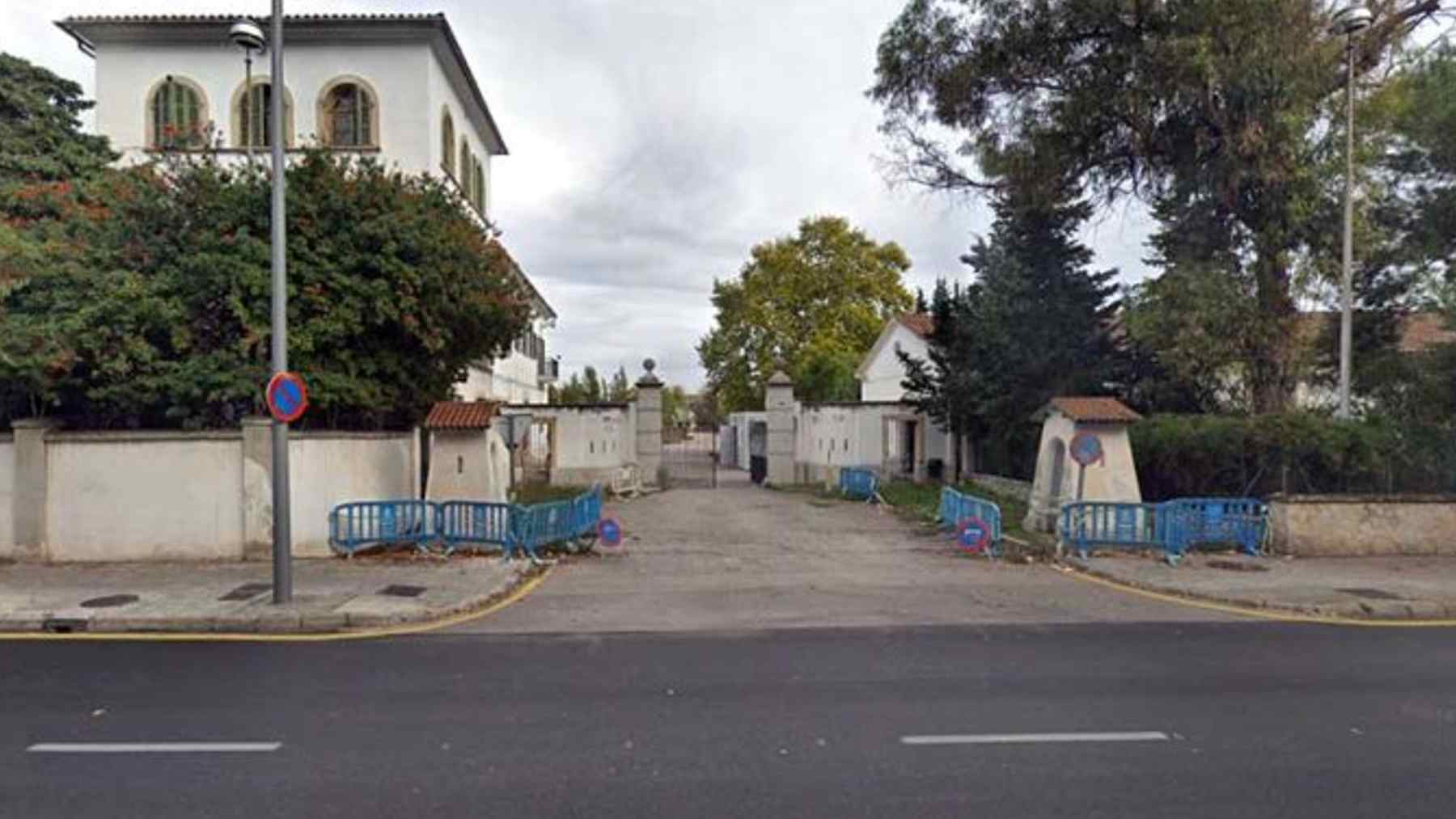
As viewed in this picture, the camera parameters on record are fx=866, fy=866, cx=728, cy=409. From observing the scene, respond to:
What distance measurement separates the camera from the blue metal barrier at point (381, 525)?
490 inches

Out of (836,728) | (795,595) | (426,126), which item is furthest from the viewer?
(426,126)

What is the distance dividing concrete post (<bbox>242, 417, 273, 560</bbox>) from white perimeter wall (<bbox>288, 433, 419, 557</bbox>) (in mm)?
326

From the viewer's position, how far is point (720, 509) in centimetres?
2084

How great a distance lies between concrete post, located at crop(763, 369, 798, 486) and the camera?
95.2ft

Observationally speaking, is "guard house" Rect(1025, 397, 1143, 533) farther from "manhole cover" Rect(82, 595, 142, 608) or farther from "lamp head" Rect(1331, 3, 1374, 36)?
"manhole cover" Rect(82, 595, 142, 608)

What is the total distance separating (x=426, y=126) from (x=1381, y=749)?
23843 mm

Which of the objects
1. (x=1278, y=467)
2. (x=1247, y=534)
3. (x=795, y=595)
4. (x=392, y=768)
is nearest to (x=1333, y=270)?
(x=1278, y=467)

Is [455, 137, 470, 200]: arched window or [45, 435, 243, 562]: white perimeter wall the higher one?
[455, 137, 470, 200]: arched window

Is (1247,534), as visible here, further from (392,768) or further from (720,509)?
(392,768)

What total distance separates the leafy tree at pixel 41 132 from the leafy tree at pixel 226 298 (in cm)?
332

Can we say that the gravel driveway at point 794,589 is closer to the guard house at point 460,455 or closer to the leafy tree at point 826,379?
the guard house at point 460,455

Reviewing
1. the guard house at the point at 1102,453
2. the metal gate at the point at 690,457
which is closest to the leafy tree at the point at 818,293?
the metal gate at the point at 690,457

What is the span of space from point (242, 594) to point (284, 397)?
2.45 m

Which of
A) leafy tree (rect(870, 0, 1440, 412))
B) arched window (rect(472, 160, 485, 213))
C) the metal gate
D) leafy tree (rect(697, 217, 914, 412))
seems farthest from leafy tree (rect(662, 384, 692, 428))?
leafy tree (rect(870, 0, 1440, 412))
